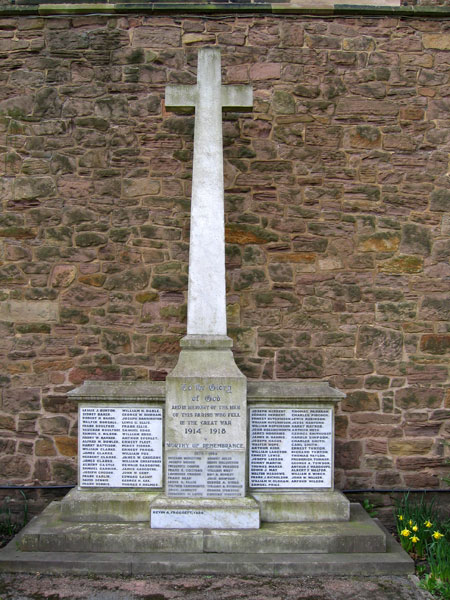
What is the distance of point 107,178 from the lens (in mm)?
6562

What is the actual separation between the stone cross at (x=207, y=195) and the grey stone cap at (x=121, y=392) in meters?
0.61

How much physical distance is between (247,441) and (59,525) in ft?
5.49

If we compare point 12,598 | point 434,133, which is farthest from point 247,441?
point 434,133

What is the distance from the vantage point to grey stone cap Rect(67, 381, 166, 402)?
5121 mm

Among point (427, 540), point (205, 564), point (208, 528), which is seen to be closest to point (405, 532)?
point (427, 540)

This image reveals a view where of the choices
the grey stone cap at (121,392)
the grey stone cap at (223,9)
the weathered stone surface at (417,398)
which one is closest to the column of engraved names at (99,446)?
the grey stone cap at (121,392)

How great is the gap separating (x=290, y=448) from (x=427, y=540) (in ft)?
5.63

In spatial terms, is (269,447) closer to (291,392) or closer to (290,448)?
(290,448)

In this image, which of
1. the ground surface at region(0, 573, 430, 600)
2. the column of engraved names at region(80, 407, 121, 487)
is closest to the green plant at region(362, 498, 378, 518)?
the ground surface at region(0, 573, 430, 600)

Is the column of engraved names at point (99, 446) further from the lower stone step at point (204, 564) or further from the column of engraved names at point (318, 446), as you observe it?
the column of engraved names at point (318, 446)

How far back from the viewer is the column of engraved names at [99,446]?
5168mm

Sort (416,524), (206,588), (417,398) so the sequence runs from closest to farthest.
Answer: (206,588) < (416,524) < (417,398)

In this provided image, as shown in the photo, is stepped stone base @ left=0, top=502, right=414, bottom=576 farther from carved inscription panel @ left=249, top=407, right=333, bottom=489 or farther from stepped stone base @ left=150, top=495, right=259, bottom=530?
carved inscription panel @ left=249, top=407, right=333, bottom=489

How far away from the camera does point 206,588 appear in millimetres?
4238
